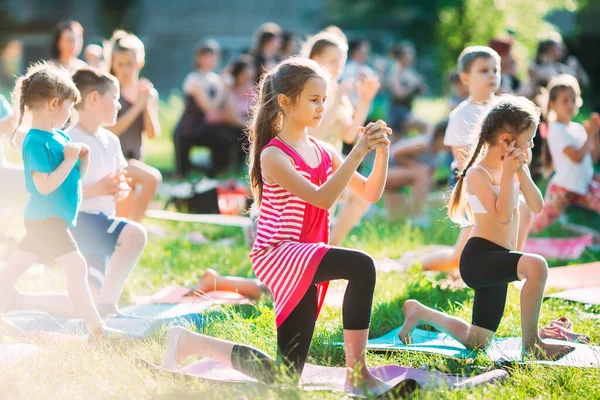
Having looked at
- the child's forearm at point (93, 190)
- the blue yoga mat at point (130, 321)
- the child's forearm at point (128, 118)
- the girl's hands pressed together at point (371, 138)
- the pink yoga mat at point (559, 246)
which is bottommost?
the blue yoga mat at point (130, 321)

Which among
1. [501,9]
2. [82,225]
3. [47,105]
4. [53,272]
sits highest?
[501,9]

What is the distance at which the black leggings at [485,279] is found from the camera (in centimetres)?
470

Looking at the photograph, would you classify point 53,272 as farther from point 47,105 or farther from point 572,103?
point 572,103

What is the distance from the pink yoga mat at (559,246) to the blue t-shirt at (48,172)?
4.11 m

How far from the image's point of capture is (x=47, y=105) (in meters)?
4.98

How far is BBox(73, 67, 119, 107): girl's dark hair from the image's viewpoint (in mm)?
5688

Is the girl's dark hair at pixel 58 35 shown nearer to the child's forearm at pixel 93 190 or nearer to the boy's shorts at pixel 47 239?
the child's forearm at pixel 93 190

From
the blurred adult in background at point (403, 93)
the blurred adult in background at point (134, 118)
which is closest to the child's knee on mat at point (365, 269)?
the blurred adult in background at point (134, 118)

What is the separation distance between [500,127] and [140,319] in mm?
2375

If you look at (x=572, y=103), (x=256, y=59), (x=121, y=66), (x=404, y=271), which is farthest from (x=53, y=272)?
(x=256, y=59)

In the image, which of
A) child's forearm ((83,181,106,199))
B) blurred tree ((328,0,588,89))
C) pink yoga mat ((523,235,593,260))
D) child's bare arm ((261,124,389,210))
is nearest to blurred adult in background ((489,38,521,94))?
pink yoga mat ((523,235,593,260))

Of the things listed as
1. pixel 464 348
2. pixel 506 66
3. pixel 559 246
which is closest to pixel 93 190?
pixel 464 348

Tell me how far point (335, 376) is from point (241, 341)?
71cm

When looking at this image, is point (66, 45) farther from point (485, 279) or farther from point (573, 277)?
point (485, 279)
